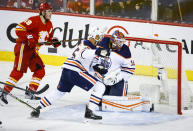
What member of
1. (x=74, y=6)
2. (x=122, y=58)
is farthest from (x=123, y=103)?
(x=74, y=6)

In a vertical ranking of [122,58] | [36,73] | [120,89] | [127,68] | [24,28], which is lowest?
[120,89]

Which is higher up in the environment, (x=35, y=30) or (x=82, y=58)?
(x=35, y=30)

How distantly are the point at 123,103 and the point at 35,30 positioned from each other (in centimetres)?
134

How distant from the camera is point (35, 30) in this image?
5.24 metres

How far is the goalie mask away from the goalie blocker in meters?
0.54

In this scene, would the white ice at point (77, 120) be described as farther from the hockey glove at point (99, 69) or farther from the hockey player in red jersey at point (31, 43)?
the hockey glove at point (99, 69)

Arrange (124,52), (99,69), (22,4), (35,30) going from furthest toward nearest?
(22,4) < (35,30) < (124,52) < (99,69)

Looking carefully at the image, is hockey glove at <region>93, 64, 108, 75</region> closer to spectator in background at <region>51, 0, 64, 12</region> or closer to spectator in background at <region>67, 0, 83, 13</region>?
spectator in background at <region>67, 0, 83, 13</region>

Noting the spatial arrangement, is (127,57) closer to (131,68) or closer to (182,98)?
(131,68)

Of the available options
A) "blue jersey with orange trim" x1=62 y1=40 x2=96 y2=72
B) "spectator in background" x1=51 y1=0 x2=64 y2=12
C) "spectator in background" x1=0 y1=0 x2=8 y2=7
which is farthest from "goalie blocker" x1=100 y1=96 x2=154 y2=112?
"spectator in background" x1=0 y1=0 x2=8 y2=7

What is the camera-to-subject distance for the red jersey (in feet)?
16.9

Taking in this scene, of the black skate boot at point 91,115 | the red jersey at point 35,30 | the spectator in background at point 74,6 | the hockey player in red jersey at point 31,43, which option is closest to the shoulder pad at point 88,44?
the black skate boot at point 91,115

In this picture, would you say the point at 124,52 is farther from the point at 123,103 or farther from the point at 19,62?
the point at 19,62

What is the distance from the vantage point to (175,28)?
22.1 ft
